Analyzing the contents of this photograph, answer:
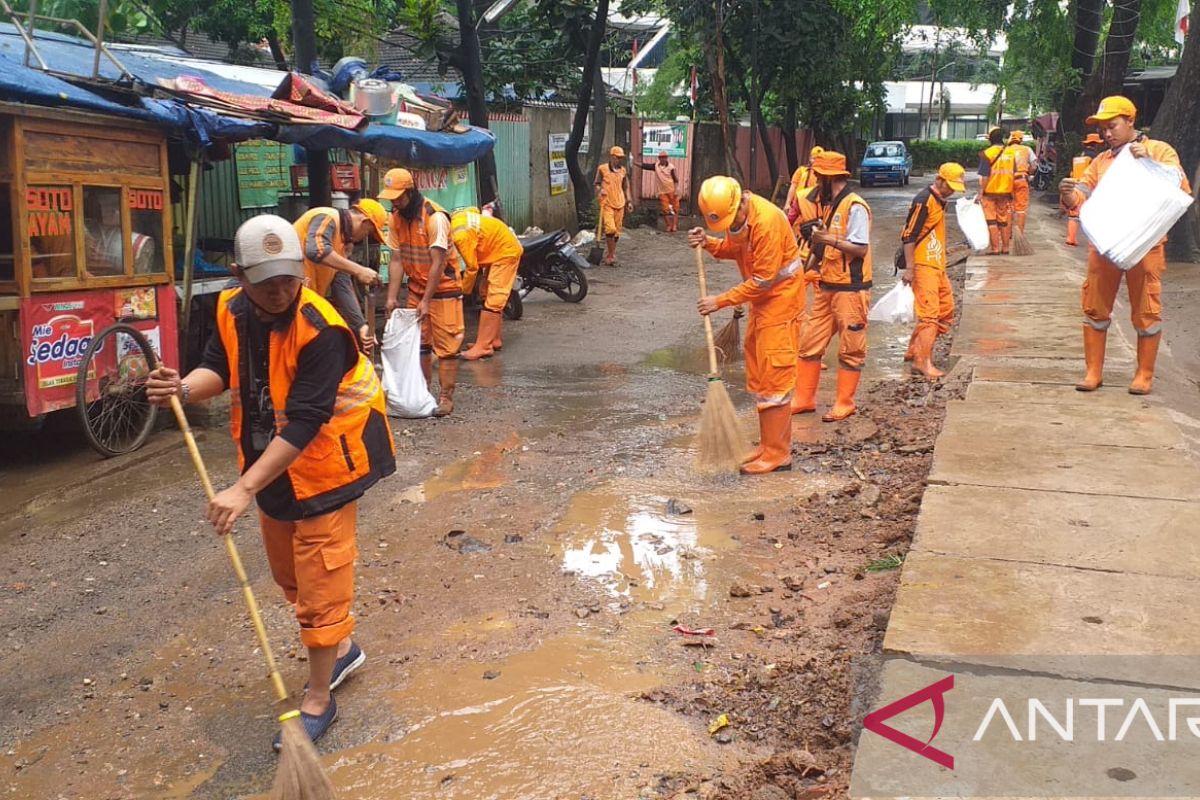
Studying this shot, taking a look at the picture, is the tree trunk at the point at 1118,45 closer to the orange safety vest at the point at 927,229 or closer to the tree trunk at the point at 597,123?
the tree trunk at the point at 597,123

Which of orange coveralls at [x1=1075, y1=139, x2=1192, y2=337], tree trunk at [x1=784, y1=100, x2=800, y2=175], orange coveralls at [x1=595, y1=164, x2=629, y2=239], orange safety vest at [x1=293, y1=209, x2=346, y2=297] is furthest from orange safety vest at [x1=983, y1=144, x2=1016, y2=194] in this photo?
tree trunk at [x1=784, y1=100, x2=800, y2=175]

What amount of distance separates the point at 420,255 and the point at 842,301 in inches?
117

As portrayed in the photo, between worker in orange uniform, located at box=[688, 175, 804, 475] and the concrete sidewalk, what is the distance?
38.0 inches

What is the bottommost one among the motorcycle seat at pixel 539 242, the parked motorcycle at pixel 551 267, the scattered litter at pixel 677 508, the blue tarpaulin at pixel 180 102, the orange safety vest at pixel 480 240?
the scattered litter at pixel 677 508

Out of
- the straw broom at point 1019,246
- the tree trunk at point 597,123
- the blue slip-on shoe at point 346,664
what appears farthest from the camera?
the tree trunk at point 597,123

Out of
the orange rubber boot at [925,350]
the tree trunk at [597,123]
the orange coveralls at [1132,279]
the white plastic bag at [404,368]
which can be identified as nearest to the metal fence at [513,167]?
the tree trunk at [597,123]

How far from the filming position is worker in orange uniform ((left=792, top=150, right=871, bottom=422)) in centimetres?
707

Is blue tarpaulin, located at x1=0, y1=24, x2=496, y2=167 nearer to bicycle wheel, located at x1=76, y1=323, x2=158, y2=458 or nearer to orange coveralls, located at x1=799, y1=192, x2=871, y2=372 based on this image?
bicycle wheel, located at x1=76, y1=323, x2=158, y2=458

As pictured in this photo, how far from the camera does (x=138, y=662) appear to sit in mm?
3998

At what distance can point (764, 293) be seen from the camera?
596 cm

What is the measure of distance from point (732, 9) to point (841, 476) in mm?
19389

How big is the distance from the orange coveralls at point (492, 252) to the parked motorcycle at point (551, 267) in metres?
3.43

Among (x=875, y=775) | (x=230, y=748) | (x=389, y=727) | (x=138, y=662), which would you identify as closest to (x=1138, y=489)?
(x=875, y=775)

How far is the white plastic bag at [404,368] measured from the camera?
738 centimetres
